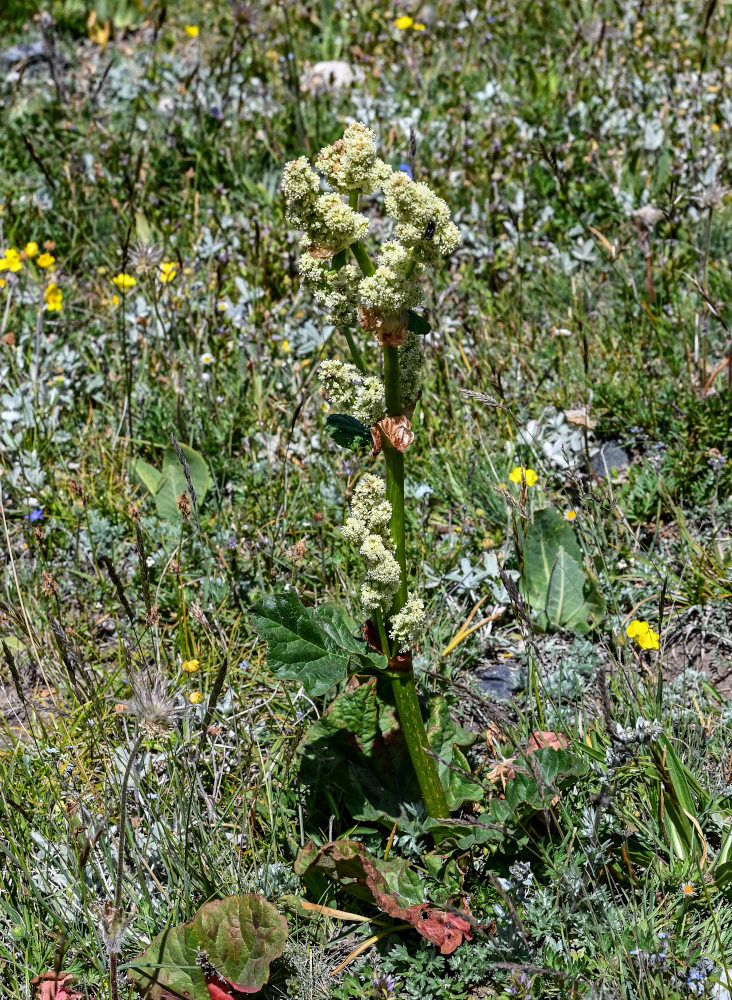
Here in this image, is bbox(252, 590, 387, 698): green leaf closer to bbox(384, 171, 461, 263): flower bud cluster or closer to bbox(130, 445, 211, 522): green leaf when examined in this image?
bbox(384, 171, 461, 263): flower bud cluster

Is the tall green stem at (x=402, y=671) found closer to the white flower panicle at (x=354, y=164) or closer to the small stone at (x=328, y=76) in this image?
the white flower panicle at (x=354, y=164)

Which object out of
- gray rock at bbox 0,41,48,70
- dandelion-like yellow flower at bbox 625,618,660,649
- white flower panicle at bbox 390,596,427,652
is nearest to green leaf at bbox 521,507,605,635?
dandelion-like yellow flower at bbox 625,618,660,649

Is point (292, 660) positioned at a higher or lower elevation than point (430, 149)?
lower

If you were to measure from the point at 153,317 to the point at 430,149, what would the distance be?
5.96ft

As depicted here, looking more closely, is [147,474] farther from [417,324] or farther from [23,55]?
[23,55]

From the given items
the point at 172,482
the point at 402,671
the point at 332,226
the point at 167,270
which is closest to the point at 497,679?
the point at 402,671

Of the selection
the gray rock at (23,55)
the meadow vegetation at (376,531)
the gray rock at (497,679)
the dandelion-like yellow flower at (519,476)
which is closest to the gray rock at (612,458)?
the meadow vegetation at (376,531)

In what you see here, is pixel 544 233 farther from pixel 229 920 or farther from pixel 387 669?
pixel 229 920

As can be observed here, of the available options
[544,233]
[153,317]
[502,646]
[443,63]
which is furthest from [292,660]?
[443,63]

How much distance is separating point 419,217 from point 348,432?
1.73 feet

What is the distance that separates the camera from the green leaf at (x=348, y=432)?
213cm

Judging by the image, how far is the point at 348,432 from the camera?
2.15m

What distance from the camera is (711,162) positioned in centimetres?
418

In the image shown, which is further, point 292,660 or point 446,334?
point 446,334
